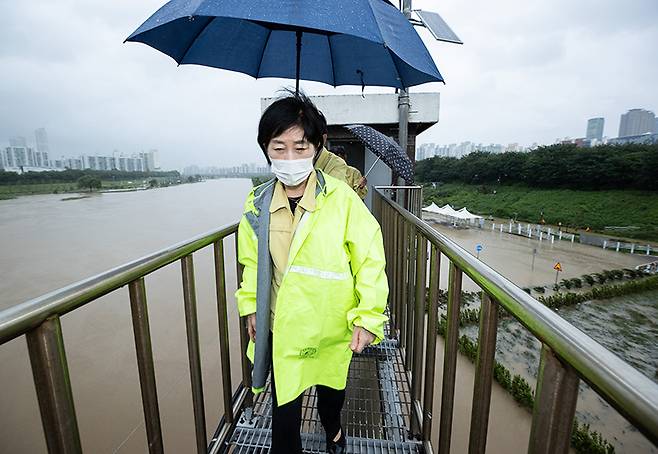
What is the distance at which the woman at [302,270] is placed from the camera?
1.27 m

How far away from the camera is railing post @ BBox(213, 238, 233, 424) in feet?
5.63

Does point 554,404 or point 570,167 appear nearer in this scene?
point 554,404

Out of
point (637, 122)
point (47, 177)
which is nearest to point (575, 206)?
point (637, 122)

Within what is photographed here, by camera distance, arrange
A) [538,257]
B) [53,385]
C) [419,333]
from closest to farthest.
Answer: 1. [53,385]
2. [419,333]
3. [538,257]

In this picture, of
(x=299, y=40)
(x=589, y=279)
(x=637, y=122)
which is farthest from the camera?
(x=637, y=122)

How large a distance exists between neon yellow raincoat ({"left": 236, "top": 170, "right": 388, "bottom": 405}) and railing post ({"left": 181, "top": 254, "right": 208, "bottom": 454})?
30cm

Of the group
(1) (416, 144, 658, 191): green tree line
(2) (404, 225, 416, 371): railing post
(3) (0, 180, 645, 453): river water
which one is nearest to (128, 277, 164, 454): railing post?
(3) (0, 180, 645, 453): river water

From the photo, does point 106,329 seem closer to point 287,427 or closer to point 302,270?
point 287,427

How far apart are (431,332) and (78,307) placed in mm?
1341

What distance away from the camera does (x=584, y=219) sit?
41.9 meters

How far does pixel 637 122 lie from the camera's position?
71000mm

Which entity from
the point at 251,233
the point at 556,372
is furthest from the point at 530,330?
the point at 251,233

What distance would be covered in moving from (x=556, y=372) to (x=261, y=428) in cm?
175

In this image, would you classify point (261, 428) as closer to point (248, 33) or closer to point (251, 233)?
point (251, 233)
